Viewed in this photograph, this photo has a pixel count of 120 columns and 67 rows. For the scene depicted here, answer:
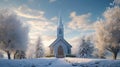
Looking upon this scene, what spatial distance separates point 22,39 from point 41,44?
30879 millimetres

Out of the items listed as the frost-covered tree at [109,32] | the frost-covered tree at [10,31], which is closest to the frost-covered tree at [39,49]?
the frost-covered tree at [10,31]

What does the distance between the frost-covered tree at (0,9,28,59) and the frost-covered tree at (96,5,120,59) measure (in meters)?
19.9

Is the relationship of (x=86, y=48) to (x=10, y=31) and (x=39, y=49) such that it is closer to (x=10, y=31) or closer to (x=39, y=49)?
(x=39, y=49)

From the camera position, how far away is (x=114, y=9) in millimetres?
50969

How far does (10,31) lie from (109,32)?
23.3 metres

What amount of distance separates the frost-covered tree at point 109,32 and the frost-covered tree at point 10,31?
19923mm

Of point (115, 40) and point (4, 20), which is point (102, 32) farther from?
point (4, 20)

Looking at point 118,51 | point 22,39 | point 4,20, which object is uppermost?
point 4,20

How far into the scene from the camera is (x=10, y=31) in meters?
49.5

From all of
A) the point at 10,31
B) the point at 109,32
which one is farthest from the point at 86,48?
the point at 10,31

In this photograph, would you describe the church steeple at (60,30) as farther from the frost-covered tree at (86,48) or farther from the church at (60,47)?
the frost-covered tree at (86,48)

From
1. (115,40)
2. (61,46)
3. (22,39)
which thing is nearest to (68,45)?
(61,46)

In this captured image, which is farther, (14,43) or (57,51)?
(57,51)

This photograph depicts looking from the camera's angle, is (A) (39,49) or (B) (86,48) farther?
(A) (39,49)
